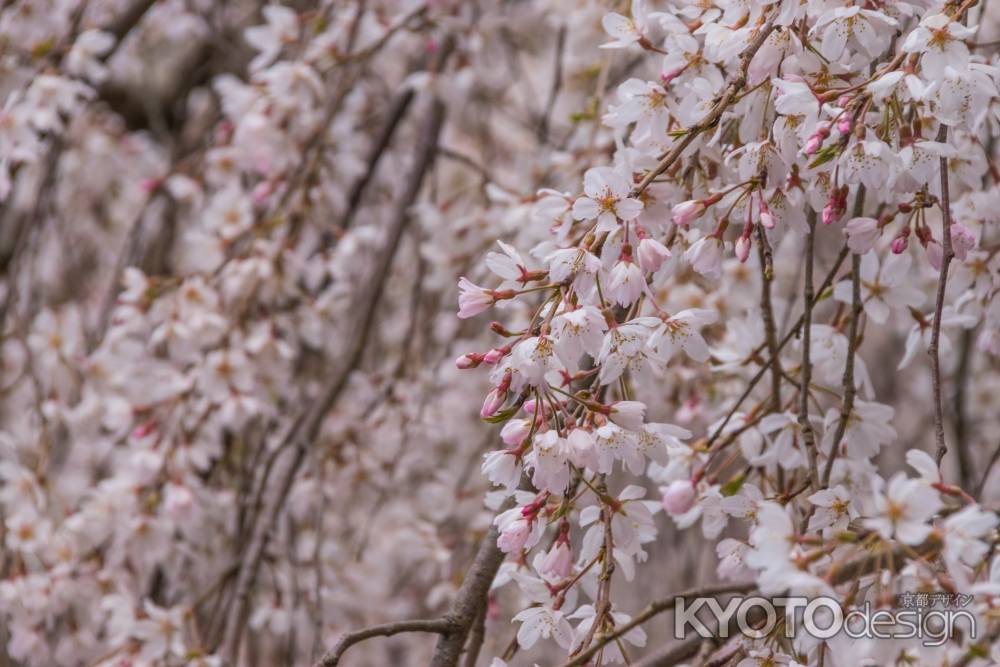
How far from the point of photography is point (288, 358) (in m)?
2.04

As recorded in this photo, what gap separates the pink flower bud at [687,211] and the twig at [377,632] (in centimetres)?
49

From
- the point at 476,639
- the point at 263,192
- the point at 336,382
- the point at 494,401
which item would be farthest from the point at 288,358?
the point at 494,401

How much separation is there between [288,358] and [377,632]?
1.02 m

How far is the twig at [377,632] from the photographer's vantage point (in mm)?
1070

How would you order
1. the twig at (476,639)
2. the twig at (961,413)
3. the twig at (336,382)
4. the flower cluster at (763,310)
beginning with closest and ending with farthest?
the flower cluster at (763,310)
the twig at (476,639)
the twig at (336,382)
the twig at (961,413)

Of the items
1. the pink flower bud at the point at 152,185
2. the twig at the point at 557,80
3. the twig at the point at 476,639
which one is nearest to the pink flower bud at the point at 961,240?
the twig at the point at 476,639

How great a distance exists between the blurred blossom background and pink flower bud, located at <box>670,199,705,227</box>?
351 millimetres

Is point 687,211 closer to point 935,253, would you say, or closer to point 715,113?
point 715,113

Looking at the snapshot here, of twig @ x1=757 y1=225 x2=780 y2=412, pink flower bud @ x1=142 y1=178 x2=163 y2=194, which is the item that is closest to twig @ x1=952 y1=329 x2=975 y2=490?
twig @ x1=757 y1=225 x2=780 y2=412

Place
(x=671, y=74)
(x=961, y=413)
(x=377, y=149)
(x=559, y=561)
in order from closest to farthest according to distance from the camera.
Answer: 1. (x=559, y=561)
2. (x=671, y=74)
3. (x=961, y=413)
4. (x=377, y=149)

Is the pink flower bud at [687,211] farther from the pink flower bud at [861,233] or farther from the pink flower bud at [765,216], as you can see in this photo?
the pink flower bud at [861,233]

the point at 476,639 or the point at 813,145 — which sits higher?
the point at 813,145

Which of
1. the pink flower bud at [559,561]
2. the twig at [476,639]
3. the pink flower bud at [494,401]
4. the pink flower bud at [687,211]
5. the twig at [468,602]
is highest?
the pink flower bud at [687,211]

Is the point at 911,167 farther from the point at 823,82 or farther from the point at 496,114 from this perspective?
the point at 496,114
